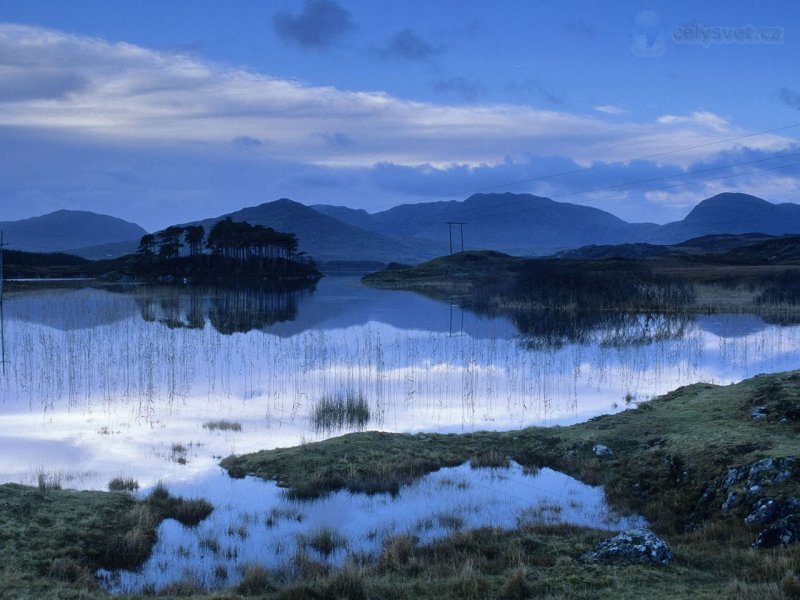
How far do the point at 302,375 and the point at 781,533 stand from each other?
776 inches

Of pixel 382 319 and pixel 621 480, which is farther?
pixel 382 319

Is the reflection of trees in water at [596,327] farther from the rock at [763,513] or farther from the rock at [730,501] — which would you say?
the rock at [763,513]

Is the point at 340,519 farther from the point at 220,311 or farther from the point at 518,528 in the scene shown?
the point at 220,311

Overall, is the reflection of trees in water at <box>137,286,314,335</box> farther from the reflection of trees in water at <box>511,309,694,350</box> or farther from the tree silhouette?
the tree silhouette

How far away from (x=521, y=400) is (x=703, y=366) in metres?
10.6

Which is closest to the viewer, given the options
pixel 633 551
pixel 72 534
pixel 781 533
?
pixel 633 551

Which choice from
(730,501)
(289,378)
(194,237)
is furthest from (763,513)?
(194,237)

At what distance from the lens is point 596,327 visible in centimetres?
4269

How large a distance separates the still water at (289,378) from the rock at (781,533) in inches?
108

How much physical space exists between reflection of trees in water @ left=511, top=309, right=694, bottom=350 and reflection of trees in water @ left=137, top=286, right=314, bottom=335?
1734 centimetres

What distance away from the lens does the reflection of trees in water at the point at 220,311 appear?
45.0 meters

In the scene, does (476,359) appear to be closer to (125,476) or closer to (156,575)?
(125,476)

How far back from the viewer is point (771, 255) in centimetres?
11631

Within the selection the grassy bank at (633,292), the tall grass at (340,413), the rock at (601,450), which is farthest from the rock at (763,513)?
the grassy bank at (633,292)
